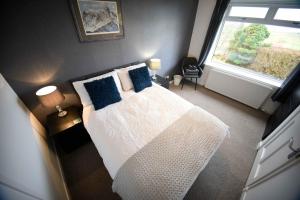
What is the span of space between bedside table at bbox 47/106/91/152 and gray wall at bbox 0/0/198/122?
25 centimetres

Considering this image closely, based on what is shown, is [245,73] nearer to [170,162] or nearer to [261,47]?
[261,47]

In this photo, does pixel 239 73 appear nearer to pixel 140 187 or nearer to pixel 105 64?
pixel 105 64

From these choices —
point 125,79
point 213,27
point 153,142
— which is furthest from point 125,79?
point 213,27

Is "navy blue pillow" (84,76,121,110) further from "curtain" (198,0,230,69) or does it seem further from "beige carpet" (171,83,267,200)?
"curtain" (198,0,230,69)

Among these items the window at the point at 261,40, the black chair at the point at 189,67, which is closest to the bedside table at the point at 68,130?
the black chair at the point at 189,67

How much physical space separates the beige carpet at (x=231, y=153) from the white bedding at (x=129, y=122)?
35.0 inches

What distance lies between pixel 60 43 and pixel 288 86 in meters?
3.63

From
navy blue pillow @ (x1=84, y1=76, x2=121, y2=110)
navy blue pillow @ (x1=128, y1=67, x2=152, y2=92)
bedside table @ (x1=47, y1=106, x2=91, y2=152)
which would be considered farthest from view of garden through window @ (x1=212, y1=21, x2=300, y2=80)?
bedside table @ (x1=47, y1=106, x2=91, y2=152)

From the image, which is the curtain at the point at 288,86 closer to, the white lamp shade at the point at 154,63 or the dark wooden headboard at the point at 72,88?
the white lamp shade at the point at 154,63

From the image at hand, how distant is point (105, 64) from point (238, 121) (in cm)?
282

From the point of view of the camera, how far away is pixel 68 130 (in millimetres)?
1687

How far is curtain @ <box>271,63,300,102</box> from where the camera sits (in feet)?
6.53

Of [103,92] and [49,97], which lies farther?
[103,92]

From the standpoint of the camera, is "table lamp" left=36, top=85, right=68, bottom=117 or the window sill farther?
the window sill
